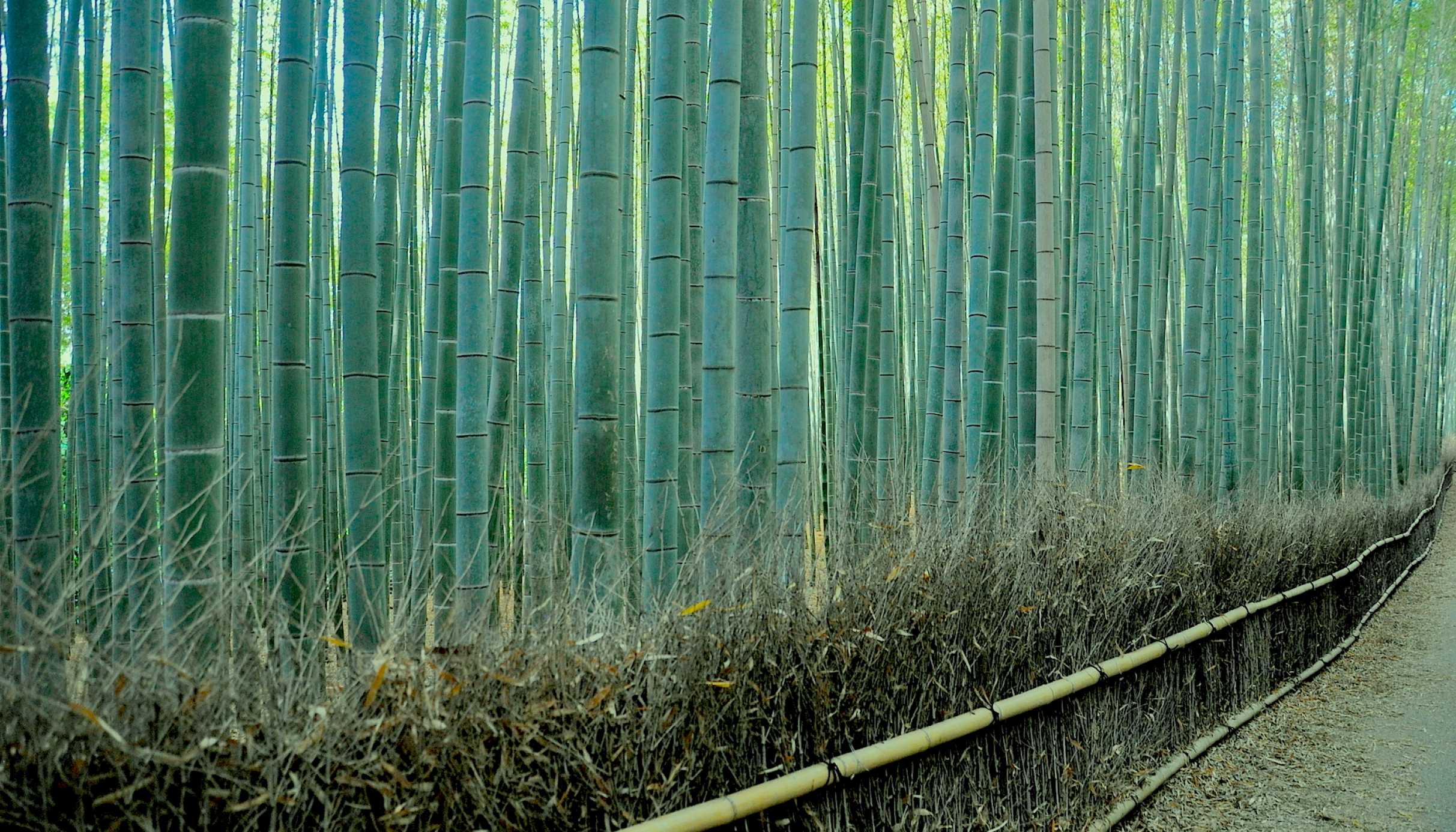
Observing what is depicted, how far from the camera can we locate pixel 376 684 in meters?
1.16

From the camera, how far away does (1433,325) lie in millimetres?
11680

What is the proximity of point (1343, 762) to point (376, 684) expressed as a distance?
2834 mm

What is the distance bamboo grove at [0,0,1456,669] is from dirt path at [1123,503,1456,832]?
86 centimetres

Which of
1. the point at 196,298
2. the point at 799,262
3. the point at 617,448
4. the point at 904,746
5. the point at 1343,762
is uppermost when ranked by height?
the point at 799,262

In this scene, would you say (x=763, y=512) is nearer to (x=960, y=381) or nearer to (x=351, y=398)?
(x=351, y=398)

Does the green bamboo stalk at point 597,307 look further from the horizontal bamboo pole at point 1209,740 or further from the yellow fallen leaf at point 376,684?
the horizontal bamboo pole at point 1209,740

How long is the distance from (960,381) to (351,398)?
1.79 meters

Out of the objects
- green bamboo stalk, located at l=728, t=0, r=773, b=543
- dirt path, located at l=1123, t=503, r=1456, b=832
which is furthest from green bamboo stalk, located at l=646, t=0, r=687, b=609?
dirt path, located at l=1123, t=503, r=1456, b=832

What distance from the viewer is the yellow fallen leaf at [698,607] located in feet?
5.30

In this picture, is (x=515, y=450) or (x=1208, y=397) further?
(x=1208, y=397)

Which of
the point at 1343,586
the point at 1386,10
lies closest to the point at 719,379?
the point at 1343,586

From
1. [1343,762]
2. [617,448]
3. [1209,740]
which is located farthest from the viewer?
[1209,740]

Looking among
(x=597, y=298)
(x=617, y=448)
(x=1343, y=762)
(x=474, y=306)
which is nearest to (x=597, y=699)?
(x=617, y=448)

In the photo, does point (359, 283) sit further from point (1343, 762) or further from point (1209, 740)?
point (1343, 762)
